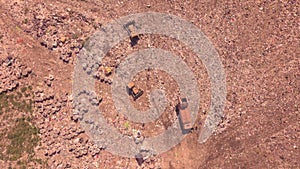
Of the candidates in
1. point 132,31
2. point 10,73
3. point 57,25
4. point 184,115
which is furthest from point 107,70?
point 184,115

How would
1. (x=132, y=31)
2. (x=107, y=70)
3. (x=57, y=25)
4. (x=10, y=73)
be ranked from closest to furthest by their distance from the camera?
(x=10, y=73) < (x=57, y=25) < (x=107, y=70) < (x=132, y=31)

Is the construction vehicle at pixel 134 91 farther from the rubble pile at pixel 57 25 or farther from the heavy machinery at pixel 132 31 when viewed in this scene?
the rubble pile at pixel 57 25

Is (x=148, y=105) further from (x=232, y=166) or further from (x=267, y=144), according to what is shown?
(x=267, y=144)

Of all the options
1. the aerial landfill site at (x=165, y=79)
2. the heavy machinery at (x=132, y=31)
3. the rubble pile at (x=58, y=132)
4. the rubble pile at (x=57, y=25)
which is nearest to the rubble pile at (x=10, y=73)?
the aerial landfill site at (x=165, y=79)

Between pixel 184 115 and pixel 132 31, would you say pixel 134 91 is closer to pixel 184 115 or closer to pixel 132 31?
pixel 184 115

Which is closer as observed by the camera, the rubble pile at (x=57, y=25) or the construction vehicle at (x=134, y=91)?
the rubble pile at (x=57, y=25)

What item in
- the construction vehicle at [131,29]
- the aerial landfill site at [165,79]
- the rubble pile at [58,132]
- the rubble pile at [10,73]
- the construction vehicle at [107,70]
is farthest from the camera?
the construction vehicle at [131,29]
